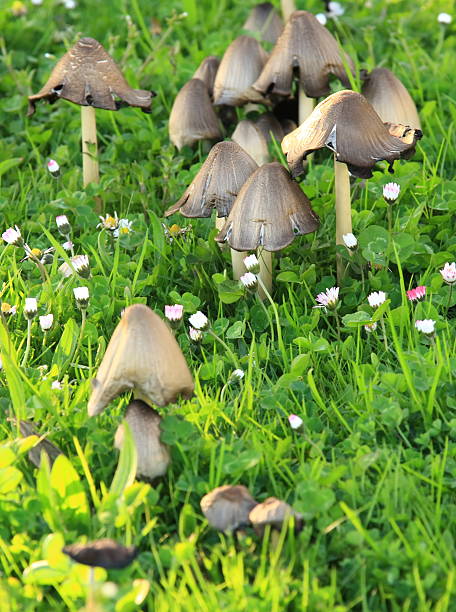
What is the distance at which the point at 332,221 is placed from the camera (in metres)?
3.58

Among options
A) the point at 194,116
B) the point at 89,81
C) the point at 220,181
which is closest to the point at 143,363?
the point at 220,181

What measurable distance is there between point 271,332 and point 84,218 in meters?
1.10

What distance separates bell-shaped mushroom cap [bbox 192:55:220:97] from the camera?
13.9 ft

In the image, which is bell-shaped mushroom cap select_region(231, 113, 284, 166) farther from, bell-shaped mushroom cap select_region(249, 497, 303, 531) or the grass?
bell-shaped mushroom cap select_region(249, 497, 303, 531)

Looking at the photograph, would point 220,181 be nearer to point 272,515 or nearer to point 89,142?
point 89,142

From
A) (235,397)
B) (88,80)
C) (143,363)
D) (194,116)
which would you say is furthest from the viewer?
(194,116)

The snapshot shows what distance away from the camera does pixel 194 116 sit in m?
4.09

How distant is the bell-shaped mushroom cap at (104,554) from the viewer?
210 cm

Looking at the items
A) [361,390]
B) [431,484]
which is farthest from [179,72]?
[431,484]

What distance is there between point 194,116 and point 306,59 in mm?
647

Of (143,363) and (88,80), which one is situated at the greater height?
(88,80)

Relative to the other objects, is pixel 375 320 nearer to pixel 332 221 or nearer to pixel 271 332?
pixel 271 332

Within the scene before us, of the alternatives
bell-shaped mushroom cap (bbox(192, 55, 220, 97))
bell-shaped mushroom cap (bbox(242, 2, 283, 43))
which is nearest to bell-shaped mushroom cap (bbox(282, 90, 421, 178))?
Answer: bell-shaped mushroom cap (bbox(192, 55, 220, 97))

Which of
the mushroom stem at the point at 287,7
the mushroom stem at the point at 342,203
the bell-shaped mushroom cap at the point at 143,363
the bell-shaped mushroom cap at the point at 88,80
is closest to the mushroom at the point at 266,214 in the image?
the mushroom stem at the point at 342,203
